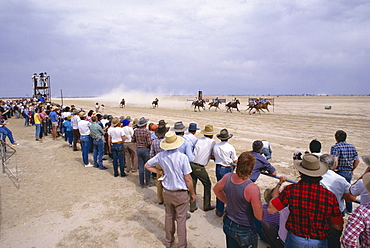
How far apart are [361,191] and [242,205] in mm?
1600

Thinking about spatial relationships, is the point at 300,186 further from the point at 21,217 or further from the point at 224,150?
the point at 21,217

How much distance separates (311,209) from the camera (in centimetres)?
229

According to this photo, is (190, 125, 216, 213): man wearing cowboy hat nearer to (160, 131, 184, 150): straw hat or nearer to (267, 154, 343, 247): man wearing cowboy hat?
(160, 131, 184, 150): straw hat

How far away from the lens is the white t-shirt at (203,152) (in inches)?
192

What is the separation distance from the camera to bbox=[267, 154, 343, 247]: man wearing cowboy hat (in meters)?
2.27

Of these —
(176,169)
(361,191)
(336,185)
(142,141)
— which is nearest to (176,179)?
(176,169)

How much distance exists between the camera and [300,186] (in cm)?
236

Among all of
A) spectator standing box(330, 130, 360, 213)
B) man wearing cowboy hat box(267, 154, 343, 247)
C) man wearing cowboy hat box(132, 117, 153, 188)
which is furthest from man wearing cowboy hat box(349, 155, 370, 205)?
man wearing cowboy hat box(132, 117, 153, 188)

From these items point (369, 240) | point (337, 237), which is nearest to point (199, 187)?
point (337, 237)

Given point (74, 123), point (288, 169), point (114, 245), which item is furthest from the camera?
point (74, 123)

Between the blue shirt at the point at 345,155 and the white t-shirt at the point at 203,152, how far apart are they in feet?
8.15

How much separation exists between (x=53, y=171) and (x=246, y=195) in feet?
24.1

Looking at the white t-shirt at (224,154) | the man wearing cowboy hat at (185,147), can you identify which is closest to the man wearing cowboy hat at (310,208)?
the white t-shirt at (224,154)

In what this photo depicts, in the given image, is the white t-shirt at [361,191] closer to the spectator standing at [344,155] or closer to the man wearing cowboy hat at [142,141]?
the spectator standing at [344,155]
